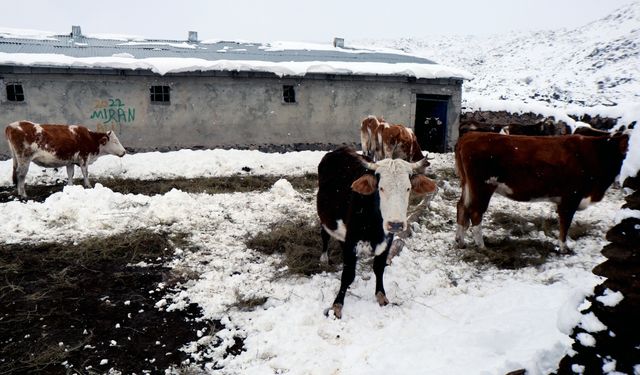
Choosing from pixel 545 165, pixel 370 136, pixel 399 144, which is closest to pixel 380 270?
pixel 545 165

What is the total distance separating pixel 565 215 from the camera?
616 centimetres

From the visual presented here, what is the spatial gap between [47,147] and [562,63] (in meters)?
48.4

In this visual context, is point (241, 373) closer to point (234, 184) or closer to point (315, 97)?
point (234, 184)

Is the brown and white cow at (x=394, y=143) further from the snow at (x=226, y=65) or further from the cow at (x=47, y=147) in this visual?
the cow at (x=47, y=147)

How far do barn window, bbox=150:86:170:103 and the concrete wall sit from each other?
237 mm

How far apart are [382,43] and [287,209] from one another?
71.5 meters

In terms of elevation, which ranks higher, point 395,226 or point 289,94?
point 289,94

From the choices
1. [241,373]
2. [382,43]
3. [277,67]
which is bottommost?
[241,373]

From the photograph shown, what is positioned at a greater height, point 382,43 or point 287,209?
point 382,43

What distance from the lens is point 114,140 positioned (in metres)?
10.5

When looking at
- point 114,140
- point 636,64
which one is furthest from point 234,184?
point 636,64

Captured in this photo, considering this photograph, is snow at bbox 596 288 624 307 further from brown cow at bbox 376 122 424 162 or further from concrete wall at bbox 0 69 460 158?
concrete wall at bbox 0 69 460 158

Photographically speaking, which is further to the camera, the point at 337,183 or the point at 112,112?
the point at 112,112

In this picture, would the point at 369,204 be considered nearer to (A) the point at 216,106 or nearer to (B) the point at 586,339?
(B) the point at 586,339
